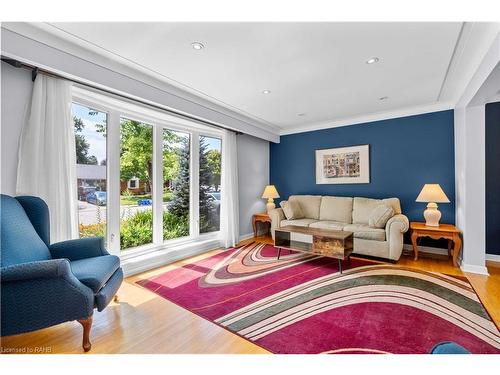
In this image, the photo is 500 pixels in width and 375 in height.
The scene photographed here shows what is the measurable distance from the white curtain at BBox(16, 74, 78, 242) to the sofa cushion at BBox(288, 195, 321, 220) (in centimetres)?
370

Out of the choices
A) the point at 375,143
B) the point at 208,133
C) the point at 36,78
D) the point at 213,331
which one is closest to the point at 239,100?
the point at 208,133

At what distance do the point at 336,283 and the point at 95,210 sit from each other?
302 centimetres

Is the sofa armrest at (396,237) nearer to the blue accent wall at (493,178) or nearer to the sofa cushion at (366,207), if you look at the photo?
the sofa cushion at (366,207)

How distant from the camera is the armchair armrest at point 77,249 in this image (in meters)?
2.08

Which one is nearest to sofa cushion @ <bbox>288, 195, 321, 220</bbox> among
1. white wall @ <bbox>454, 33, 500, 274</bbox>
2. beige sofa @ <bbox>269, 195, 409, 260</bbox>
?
beige sofa @ <bbox>269, 195, 409, 260</bbox>

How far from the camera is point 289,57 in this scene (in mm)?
2330

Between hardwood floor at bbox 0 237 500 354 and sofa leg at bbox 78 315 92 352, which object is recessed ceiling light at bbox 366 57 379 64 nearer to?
hardwood floor at bbox 0 237 500 354

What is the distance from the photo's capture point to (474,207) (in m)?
3.00

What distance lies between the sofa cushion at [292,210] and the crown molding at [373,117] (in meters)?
1.67

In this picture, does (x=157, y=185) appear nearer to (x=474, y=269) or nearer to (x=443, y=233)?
(x=443, y=233)

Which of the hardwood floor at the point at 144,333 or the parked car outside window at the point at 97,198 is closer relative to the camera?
the hardwood floor at the point at 144,333

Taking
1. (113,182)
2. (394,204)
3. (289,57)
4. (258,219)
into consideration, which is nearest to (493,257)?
(394,204)

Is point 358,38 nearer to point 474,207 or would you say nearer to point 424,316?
point 424,316

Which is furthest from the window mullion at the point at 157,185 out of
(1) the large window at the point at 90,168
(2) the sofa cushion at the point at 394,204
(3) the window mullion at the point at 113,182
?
(2) the sofa cushion at the point at 394,204
